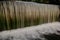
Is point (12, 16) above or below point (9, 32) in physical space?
above

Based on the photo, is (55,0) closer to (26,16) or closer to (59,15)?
(59,15)

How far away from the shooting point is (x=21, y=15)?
16.7ft

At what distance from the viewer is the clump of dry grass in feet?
15.8

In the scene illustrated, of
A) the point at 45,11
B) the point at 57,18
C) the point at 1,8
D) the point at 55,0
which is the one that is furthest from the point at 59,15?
the point at 1,8

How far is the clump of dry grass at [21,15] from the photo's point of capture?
4.82m

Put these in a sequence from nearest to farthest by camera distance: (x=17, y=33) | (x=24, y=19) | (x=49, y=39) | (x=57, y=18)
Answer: (x=49, y=39) → (x=17, y=33) → (x=24, y=19) → (x=57, y=18)

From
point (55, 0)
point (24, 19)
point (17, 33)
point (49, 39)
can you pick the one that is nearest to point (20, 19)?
point (24, 19)

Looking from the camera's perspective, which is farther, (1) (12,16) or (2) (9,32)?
(1) (12,16)

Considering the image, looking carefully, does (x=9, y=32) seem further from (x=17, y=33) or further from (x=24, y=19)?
(x=24, y=19)

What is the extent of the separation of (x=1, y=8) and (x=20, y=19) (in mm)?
776

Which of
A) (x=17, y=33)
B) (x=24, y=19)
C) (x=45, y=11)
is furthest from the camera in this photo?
(x=45, y=11)

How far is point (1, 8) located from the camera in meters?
4.75

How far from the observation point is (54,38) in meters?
4.27

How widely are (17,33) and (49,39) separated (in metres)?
1.02
